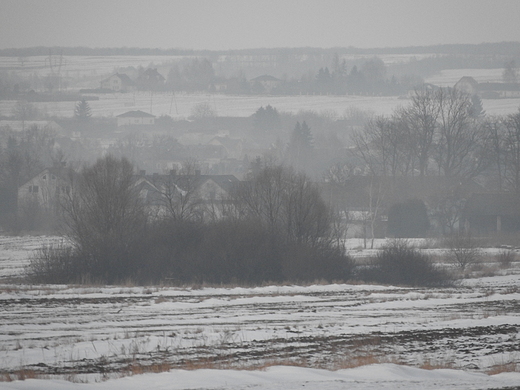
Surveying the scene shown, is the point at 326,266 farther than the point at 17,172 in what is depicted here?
No

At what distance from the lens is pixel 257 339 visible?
647 inches

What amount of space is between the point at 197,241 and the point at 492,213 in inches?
1719

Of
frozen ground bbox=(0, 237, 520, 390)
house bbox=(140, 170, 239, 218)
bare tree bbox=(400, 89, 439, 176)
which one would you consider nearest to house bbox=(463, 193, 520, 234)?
bare tree bbox=(400, 89, 439, 176)

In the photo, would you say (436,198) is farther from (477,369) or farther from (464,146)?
(477,369)

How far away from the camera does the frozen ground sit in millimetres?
12453

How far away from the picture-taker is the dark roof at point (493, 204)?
73912 mm

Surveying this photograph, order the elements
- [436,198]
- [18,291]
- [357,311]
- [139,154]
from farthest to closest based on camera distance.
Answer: [139,154]
[436,198]
[18,291]
[357,311]

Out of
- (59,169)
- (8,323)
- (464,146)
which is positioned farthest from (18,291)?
(464,146)

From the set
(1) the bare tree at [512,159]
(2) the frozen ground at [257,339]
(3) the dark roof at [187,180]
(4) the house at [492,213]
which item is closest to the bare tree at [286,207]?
(3) the dark roof at [187,180]

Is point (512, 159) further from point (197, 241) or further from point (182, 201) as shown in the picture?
point (197, 241)

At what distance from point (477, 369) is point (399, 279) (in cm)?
2357

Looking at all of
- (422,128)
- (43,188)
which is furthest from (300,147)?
(43,188)

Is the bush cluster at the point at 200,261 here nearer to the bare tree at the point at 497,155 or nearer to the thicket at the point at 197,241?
the thicket at the point at 197,241

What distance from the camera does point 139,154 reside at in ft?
512
